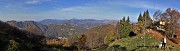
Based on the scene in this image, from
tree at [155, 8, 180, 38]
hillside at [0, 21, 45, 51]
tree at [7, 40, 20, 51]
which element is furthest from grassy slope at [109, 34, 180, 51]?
tree at [7, 40, 20, 51]

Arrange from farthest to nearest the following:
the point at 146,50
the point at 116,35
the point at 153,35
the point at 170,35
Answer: the point at 116,35
the point at 170,35
the point at 153,35
the point at 146,50

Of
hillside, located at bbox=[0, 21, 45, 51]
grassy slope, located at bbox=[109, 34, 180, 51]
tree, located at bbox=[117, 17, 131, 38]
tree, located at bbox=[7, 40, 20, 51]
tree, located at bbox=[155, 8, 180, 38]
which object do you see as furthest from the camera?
tree, located at bbox=[117, 17, 131, 38]

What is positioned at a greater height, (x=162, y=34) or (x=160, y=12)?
(x=160, y=12)

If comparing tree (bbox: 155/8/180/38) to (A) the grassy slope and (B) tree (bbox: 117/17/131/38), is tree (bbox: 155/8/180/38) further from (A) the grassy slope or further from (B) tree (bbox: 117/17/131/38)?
(B) tree (bbox: 117/17/131/38)

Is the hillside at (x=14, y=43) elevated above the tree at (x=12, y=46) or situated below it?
below

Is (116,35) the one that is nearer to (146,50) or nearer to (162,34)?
(162,34)

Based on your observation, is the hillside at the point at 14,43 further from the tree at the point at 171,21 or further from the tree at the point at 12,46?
the tree at the point at 171,21

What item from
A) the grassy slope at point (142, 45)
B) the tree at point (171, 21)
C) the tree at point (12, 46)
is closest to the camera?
the tree at point (12, 46)

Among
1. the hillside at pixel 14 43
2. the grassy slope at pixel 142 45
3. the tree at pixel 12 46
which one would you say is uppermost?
the tree at pixel 12 46

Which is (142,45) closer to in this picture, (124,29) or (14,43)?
(124,29)

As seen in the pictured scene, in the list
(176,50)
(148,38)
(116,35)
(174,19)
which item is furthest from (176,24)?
(176,50)

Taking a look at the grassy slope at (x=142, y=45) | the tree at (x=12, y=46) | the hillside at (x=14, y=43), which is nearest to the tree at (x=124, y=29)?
the grassy slope at (x=142, y=45)
